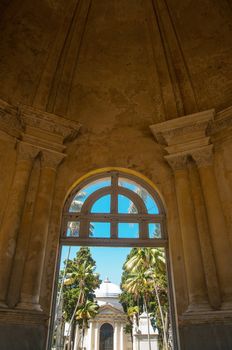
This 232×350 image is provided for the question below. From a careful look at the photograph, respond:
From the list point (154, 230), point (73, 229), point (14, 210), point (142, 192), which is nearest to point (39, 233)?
point (14, 210)

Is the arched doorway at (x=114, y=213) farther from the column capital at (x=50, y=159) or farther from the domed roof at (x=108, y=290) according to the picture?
the domed roof at (x=108, y=290)

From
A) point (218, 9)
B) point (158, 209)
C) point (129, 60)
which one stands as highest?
point (218, 9)

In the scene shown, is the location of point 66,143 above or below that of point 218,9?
below

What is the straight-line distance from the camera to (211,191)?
6.49m

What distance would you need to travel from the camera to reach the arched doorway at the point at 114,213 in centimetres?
669

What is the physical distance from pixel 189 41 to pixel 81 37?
3.27m

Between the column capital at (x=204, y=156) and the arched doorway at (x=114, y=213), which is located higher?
the column capital at (x=204, y=156)

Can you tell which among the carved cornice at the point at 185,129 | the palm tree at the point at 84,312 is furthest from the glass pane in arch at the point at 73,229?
the palm tree at the point at 84,312

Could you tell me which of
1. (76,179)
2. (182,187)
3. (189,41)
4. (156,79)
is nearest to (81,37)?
(156,79)

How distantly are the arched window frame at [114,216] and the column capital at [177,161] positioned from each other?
0.80 m

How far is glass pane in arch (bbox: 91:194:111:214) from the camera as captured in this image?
7.25m

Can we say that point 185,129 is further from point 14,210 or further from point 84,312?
point 84,312

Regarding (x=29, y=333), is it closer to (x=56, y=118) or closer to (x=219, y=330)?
(x=219, y=330)

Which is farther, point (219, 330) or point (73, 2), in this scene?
point (73, 2)
